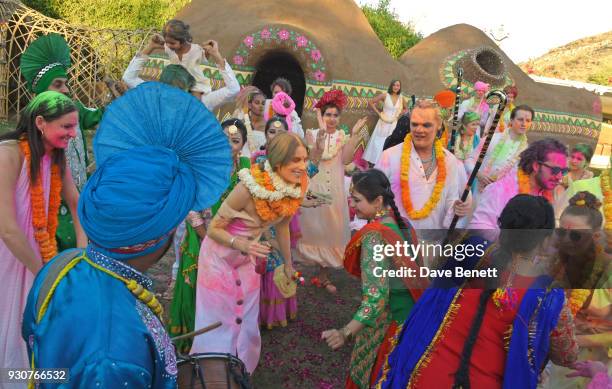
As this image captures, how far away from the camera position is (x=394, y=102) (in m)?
10.0

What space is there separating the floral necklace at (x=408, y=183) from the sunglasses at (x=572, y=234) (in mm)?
1248

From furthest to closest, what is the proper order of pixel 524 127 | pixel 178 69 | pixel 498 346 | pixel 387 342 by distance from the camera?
pixel 524 127 < pixel 178 69 < pixel 387 342 < pixel 498 346

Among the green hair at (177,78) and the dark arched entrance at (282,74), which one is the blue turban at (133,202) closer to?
the green hair at (177,78)

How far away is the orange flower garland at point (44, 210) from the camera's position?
2543 millimetres

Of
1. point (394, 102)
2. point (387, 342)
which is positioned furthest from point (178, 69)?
point (394, 102)

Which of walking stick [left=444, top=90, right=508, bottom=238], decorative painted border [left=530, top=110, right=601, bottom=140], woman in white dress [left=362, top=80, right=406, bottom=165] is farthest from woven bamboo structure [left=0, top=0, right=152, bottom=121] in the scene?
decorative painted border [left=530, top=110, right=601, bottom=140]

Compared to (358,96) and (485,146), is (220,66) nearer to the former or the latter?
(485,146)

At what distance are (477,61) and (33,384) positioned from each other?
43.4ft

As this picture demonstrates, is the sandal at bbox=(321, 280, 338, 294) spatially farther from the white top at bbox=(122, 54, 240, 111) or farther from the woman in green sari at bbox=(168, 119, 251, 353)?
the white top at bbox=(122, 54, 240, 111)

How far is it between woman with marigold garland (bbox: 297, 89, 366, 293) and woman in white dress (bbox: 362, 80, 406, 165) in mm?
3758

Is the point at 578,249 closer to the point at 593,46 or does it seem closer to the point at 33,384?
the point at 33,384

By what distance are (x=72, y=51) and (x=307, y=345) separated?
38.4ft

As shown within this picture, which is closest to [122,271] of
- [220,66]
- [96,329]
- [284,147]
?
[96,329]

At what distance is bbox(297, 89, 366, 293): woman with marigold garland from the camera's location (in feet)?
17.7
